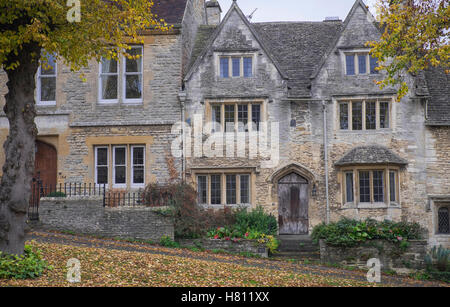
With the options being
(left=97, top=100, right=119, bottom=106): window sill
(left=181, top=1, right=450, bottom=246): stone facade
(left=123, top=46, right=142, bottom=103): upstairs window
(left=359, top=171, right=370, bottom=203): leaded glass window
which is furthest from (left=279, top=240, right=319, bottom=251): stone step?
(left=97, top=100, right=119, bottom=106): window sill

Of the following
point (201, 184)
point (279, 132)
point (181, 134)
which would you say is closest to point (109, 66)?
point (181, 134)

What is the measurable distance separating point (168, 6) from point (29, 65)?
1273 centimetres

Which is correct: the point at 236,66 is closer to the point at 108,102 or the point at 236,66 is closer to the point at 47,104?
the point at 108,102

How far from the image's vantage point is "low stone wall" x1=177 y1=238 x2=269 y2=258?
1806cm

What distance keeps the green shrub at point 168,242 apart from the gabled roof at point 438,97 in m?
11.5

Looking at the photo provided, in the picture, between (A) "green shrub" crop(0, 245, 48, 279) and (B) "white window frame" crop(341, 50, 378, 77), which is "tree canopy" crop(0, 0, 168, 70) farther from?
(B) "white window frame" crop(341, 50, 378, 77)

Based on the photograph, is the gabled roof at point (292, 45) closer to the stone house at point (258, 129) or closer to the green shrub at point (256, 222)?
the stone house at point (258, 129)

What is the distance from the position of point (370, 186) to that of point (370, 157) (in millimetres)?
1220

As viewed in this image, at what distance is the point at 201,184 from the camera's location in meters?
21.6

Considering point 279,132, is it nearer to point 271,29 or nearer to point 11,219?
point 271,29

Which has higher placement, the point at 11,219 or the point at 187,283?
the point at 11,219

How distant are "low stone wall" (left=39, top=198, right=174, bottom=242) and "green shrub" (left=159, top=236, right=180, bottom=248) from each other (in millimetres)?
152

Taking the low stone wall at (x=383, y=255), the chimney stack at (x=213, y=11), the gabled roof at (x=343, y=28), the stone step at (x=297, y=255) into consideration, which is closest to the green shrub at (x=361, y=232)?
the low stone wall at (x=383, y=255)

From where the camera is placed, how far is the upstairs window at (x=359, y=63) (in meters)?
21.5
